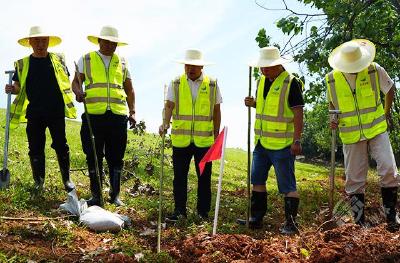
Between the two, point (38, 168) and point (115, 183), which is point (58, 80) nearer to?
point (38, 168)

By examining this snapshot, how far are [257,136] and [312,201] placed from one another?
139 inches

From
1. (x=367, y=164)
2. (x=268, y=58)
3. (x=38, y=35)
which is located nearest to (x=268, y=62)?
(x=268, y=58)

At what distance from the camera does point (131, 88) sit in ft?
24.9

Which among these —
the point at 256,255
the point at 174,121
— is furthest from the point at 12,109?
the point at 256,255

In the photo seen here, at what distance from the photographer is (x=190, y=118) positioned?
690cm

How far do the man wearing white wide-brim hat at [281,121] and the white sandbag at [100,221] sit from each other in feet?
6.85

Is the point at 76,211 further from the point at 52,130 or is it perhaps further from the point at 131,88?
the point at 131,88

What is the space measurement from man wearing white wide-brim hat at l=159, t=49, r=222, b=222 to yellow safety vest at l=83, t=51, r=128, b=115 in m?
0.76

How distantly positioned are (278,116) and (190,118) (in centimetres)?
122

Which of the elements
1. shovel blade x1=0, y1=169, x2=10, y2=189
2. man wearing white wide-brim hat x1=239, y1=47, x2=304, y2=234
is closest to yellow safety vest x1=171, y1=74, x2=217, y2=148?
man wearing white wide-brim hat x1=239, y1=47, x2=304, y2=234

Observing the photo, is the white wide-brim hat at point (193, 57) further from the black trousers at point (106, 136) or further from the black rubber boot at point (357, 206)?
the black rubber boot at point (357, 206)

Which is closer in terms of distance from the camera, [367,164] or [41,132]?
[367,164]

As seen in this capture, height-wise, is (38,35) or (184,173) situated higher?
(38,35)

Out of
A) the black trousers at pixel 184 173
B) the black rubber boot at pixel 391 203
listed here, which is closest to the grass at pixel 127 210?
the black trousers at pixel 184 173
